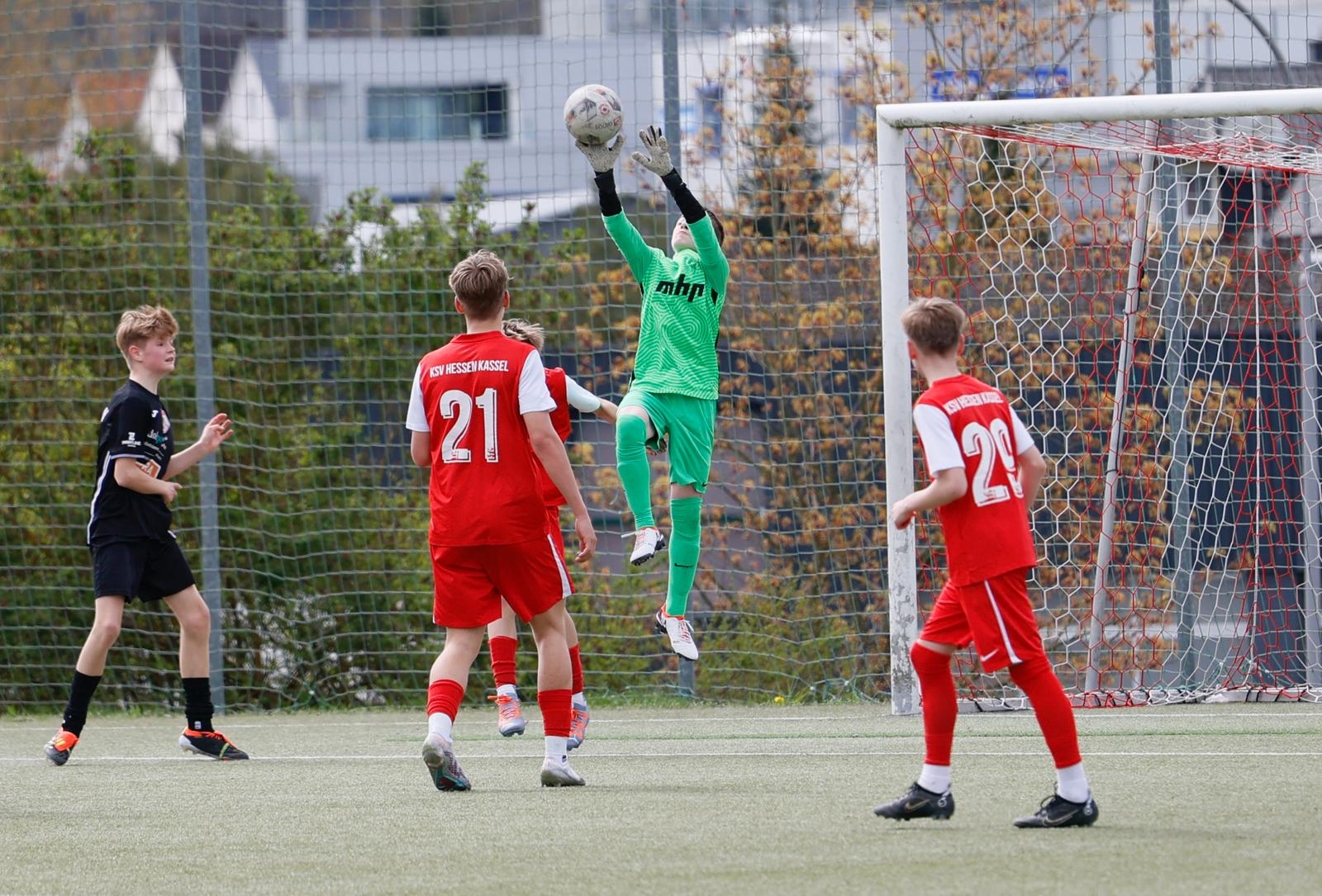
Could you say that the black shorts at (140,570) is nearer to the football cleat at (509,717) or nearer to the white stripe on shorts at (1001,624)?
the football cleat at (509,717)

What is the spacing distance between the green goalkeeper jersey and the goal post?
1.54m

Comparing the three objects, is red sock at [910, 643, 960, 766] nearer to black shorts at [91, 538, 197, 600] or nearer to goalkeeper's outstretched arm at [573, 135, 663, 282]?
goalkeeper's outstretched arm at [573, 135, 663, 282]

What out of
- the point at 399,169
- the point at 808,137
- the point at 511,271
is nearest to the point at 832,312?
the point at 808,137

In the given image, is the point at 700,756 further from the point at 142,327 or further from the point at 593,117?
the point at 142,327

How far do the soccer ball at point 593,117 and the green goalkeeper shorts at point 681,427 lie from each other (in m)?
1.14

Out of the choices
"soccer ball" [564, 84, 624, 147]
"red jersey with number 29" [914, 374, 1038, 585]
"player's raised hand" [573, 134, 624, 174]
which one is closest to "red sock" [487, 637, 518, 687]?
"player's raised hand" [573, 134, 624, 174]

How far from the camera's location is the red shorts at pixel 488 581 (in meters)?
5.24

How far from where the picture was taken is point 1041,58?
10.4 meters

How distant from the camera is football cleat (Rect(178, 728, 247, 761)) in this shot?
6.95 meters

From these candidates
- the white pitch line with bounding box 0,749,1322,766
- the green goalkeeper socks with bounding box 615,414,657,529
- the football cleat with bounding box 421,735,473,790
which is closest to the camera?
the football cleat with bounding box 421,735,473,790

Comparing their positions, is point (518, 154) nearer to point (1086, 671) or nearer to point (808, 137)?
point (808, 137)

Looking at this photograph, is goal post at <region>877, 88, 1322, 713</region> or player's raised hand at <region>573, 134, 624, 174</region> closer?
player's raised hand at <region>573, 134, 624, 174</region>

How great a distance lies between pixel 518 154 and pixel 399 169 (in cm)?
1624

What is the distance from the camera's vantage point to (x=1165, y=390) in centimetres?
891
